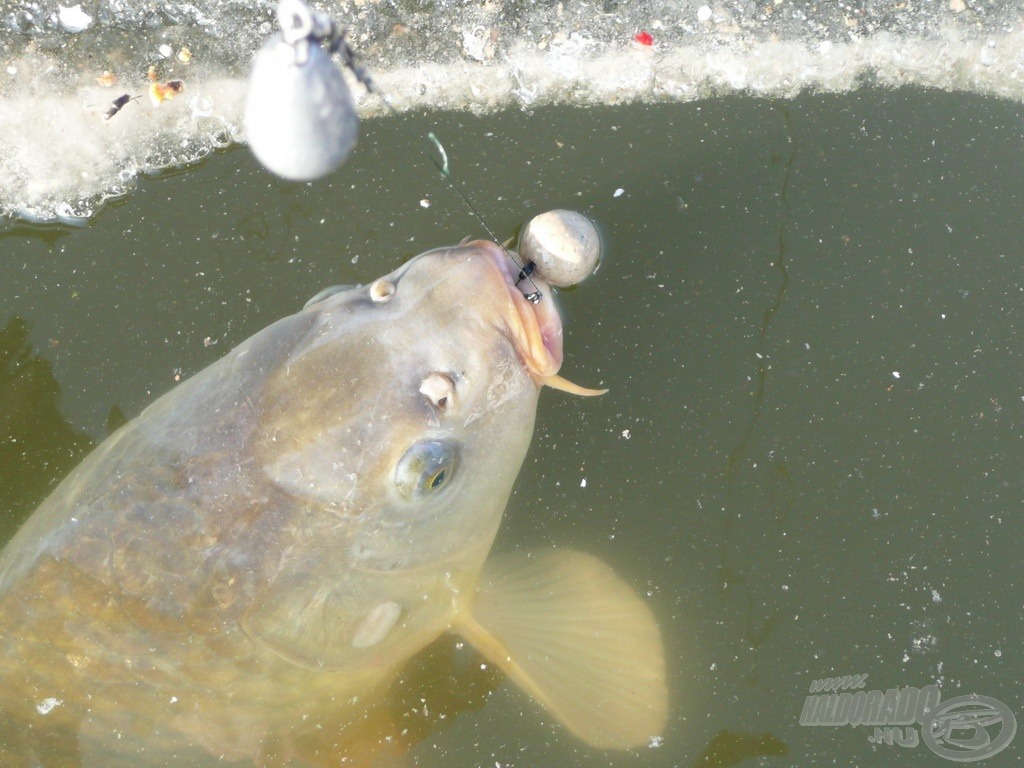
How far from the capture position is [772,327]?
138 inches

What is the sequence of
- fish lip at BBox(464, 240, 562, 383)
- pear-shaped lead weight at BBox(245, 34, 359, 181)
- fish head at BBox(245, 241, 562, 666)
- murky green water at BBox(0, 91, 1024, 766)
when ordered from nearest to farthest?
pear-shaped lead weight at BBox(245, 34, 359, 181) → fish head at BBox(245, 241, 562, 666) → fish lip at BBox(464, 240, 562, 383) → murky green water at BBox(0, 91, 1024, 766)

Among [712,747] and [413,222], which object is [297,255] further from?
[712,747]

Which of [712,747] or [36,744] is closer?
[36,744]

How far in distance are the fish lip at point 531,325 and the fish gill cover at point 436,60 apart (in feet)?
3.82

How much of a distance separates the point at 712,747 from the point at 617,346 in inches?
71.4

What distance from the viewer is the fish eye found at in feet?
7.97

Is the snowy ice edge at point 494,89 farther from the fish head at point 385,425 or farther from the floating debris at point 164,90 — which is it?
the fish head at point 385,425

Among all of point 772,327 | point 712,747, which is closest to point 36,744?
point 712,747

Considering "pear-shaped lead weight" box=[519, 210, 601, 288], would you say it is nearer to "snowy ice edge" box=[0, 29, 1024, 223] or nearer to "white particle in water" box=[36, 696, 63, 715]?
"snowy ice edge" box=[0, 29, 1024, 223]

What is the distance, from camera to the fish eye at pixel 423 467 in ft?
7.97

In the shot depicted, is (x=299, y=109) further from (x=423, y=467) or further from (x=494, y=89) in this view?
(x=494, y=89)

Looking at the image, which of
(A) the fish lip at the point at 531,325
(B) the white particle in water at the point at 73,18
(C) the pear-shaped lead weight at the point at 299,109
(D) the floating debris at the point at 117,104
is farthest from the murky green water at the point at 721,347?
(C) the pear-shaped lead weight at the point at 299,109

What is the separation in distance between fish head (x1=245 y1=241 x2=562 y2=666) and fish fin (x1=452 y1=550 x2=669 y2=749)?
2.70ft

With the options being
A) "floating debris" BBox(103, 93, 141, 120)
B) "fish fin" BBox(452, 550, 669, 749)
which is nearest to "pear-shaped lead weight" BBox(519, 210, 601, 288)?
"fish fin" BBox(452, 550, 669, 749)
